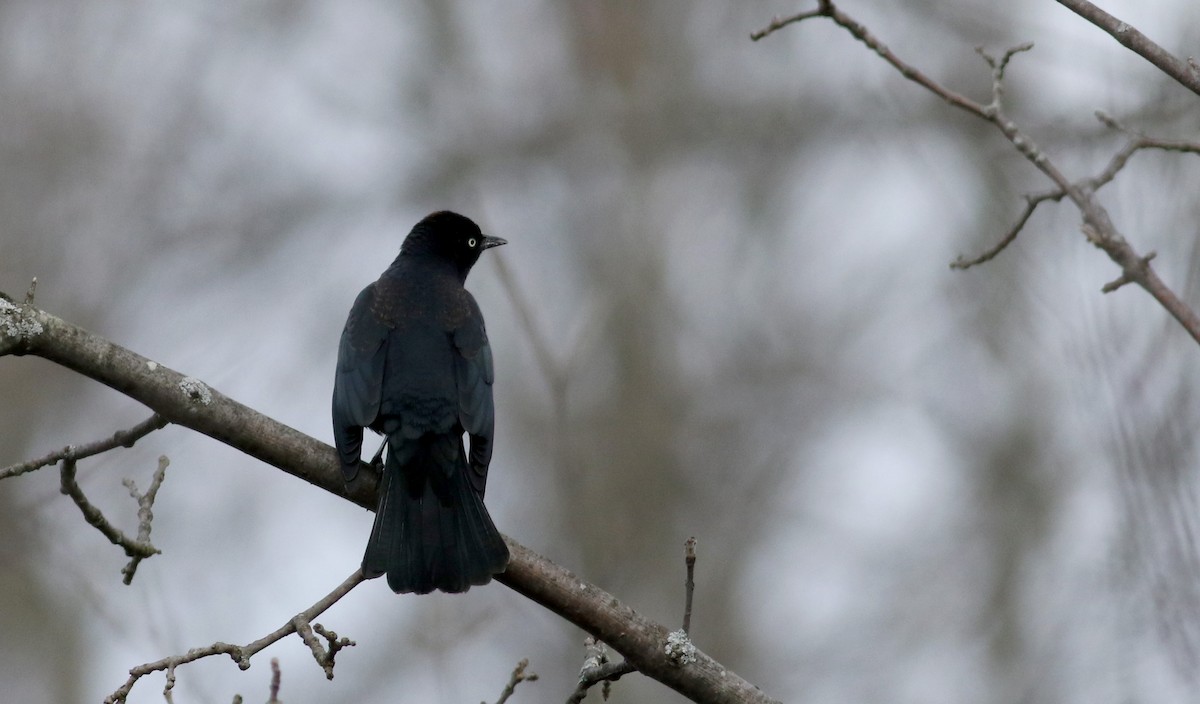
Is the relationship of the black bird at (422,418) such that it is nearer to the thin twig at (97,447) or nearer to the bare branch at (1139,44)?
the thin twig at (97,447)

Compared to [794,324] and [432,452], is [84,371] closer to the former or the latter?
[432,452]

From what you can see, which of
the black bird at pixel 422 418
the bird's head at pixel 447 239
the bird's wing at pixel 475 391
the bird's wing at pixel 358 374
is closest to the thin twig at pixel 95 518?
the black bird at pixel 422 418

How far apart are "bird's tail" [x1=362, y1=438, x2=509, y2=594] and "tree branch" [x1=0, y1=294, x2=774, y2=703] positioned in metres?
0.25

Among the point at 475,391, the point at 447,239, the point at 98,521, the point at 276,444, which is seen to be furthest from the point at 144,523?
the point at 447,239

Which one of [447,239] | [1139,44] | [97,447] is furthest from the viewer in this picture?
[447,239]

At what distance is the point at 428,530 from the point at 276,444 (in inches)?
32.6

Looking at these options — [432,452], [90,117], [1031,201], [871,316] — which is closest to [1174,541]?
[1031,201]

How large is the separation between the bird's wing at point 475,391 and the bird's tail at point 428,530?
13 centimetres

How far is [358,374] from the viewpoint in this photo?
15.4ft

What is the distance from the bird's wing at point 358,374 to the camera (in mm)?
4277

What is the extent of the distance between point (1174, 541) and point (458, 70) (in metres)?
A: 10.4

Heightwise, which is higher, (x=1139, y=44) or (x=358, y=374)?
(x=358, y=374)

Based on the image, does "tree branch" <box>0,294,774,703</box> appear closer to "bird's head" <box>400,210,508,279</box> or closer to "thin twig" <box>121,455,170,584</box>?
"thin twig" <box>121,455,170,584</box>

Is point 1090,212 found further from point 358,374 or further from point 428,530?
point 358,374
